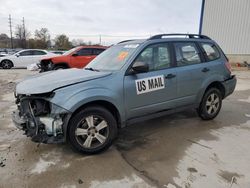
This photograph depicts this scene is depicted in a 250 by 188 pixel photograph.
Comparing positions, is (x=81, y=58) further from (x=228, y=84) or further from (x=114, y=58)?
(x=228, y=84)

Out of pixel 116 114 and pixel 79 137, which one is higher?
pixel 116 114

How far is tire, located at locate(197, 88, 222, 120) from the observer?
15.9 feet

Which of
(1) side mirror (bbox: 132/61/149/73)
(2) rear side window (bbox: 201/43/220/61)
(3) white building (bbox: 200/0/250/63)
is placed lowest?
(1) side mirror (bbox: 132/61/149/73)

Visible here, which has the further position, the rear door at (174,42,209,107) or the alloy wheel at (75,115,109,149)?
the rear door at (174,42,209,107)

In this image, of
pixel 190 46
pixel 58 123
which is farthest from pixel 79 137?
pixel 190 46

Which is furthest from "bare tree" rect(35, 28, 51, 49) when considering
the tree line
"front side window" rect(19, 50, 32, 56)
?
"front side window" rect(19, 50, 32, 56)

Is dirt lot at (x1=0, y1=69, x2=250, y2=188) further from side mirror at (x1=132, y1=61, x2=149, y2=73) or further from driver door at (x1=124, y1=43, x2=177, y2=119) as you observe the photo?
side mirror at (x1=132, y1=61, x2=149, y2=73)

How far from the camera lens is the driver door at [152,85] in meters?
3.69

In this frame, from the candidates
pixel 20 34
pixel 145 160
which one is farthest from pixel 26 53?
pixel 20 34

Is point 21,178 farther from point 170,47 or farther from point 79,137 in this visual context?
point 170,47

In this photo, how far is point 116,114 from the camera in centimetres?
367

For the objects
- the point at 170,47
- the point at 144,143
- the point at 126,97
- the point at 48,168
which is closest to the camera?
the point at 48,168

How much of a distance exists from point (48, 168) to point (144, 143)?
1605 mm

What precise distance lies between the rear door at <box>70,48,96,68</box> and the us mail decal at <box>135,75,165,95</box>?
8.23 metres
